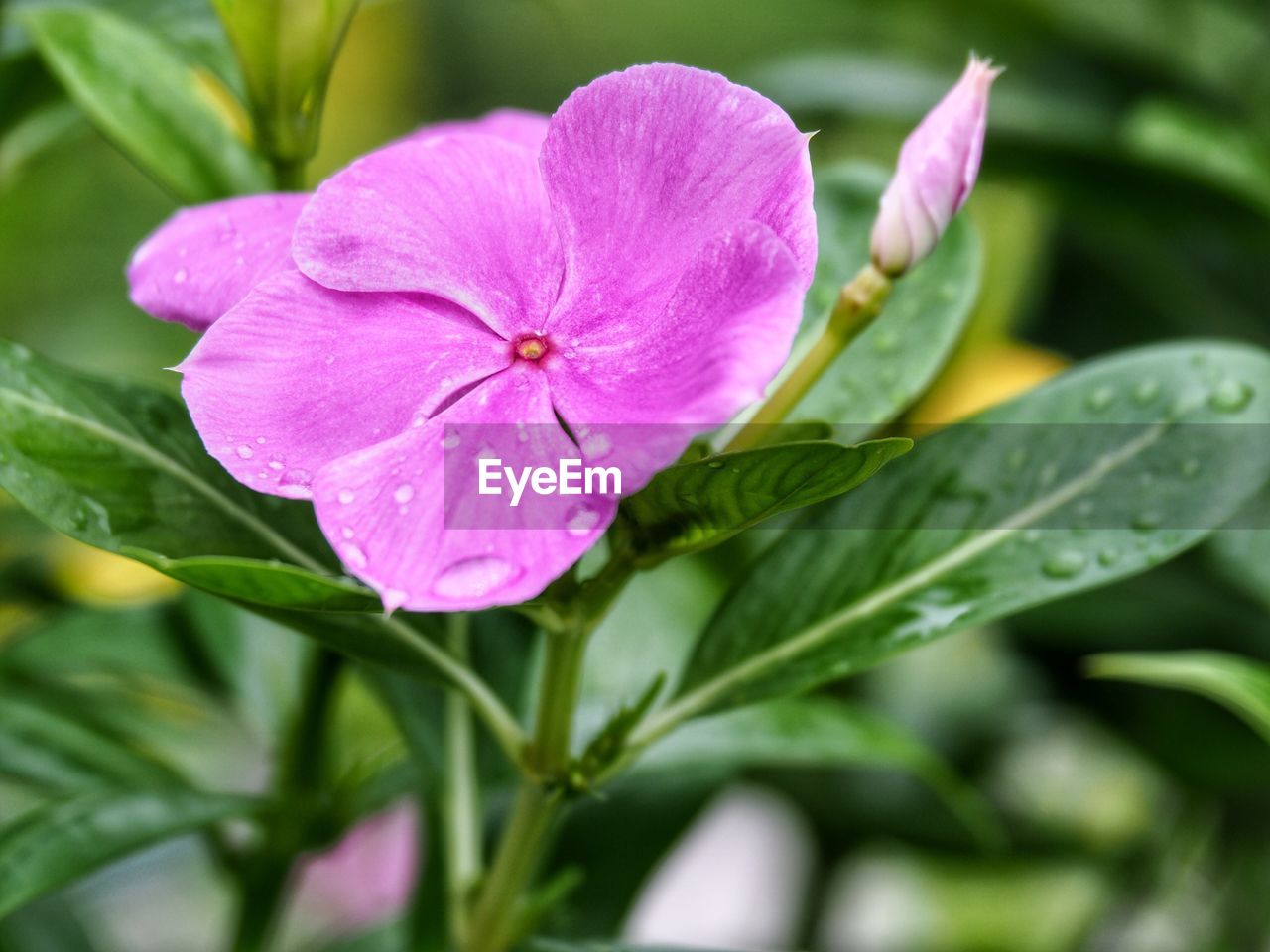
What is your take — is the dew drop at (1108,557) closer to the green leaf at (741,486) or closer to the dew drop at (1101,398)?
the dew drop at (1101,398)

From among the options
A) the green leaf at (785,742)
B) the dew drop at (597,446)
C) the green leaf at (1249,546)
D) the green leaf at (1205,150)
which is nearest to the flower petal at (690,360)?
the dew drop at (597,446)

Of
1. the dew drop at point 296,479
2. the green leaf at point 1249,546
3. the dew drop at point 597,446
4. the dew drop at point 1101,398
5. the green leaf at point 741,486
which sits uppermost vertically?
the dew drop at point 597,446

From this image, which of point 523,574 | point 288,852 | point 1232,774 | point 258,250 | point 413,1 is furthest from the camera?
point 413,1

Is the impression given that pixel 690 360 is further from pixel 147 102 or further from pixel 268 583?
pixel 147 102

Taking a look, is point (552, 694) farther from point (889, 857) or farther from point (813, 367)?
point (889, 857)

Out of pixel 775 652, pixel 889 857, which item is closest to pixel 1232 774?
pixel 889 857
